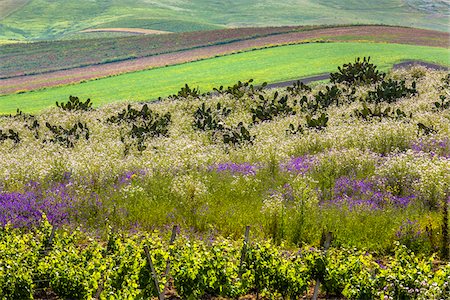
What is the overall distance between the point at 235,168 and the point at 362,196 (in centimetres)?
475

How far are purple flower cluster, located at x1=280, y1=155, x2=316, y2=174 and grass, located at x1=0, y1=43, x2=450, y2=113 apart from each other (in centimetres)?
2542

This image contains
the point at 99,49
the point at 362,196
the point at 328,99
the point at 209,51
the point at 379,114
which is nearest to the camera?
the point at 362,196

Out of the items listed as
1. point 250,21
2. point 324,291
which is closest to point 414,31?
point 324,291

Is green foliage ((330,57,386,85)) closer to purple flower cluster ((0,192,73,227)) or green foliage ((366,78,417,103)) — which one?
green foliage ((366,78,417,103))

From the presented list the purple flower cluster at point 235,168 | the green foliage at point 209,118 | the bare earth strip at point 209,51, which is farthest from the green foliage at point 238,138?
the bare earth strip at point 209,51

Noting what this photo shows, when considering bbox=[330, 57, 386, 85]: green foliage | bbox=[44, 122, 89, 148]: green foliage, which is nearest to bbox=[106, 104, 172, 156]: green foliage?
bbox=[44, 122, 89, 148]: green foliage

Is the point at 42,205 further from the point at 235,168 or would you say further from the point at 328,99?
the point at 328,99

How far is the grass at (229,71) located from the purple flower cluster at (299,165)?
1001 inches

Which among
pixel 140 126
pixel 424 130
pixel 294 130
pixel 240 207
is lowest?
pixel 140 126

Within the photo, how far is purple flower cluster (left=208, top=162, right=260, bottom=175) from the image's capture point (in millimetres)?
17250

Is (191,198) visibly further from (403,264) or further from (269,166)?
(403,264)

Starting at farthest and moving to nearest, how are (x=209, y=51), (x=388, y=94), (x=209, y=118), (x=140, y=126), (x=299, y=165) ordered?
(x=209, y=51) → (x=388, y=94) → (x=140, y=126) → (x=209, y=118) → (x=299, y=165)

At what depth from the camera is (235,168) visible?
58.3 ft

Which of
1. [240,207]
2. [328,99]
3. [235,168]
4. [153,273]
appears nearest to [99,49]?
[328,99]
